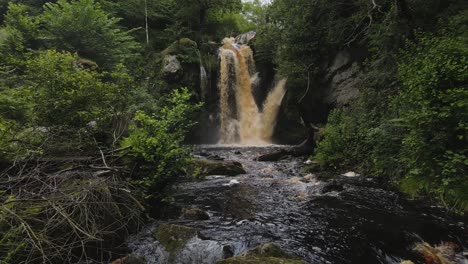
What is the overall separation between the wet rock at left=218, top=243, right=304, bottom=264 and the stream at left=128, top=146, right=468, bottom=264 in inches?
16.7

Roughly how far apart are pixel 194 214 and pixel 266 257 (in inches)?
97.1

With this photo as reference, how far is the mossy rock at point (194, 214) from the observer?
571cm

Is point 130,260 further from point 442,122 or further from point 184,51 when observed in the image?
point 184,51

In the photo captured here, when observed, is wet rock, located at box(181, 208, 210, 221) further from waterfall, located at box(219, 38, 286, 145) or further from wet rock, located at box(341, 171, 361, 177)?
waterfall, located at box(219, 38, 286, 145)

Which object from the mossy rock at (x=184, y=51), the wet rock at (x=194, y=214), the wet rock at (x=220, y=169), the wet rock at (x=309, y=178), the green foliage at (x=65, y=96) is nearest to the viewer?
the green foliage at (x=65, y=96)

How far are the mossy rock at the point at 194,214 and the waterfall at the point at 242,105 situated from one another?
16369 mm

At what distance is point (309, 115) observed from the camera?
18.2 m

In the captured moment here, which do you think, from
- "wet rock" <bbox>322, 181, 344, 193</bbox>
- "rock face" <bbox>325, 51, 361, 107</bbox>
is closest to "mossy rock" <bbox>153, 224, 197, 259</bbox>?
"wet rock" <bbox>322, 181, 344, 193</bbox>

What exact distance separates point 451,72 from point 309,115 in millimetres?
12998

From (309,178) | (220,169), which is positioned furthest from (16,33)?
(309,178)

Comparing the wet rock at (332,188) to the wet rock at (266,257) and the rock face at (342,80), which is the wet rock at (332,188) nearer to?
the wet rock at (266,257)

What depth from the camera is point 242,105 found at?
76.0 feet

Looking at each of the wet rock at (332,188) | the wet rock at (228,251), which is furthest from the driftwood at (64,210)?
the wet rock at (332,188)

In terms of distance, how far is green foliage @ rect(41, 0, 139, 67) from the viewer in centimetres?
1595
